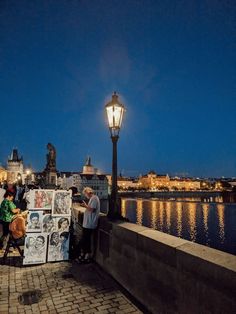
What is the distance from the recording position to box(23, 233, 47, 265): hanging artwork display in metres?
7.10

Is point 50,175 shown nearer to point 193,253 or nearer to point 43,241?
point 43,241

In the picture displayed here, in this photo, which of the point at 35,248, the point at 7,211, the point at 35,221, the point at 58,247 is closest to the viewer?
the point at 35,248

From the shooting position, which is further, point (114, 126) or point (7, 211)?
point (7, 211)

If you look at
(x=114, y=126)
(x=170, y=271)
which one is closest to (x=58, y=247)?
(x=114, y=126)

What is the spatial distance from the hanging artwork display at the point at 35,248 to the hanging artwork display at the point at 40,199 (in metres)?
0.74

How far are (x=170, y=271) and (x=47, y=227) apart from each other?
4379 mm

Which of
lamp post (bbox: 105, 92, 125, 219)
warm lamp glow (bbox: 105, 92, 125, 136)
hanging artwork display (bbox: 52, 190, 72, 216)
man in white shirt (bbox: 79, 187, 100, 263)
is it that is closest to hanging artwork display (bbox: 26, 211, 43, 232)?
hanging artwork display (bbox: 52, 190, 72, 216)

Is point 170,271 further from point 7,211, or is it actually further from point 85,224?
point 7,211

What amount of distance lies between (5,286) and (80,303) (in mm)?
1866

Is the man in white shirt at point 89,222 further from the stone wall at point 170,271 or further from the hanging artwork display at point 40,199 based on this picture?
the hanging artwork display at point 40,199

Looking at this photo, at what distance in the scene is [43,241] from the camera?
7352 millimetres

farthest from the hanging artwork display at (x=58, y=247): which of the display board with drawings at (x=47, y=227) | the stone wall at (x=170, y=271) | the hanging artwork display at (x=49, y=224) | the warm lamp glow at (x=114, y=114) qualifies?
the warm lamp glow at (x=114, y=114)

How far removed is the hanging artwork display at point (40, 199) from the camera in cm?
737

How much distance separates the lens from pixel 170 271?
13.4ft
